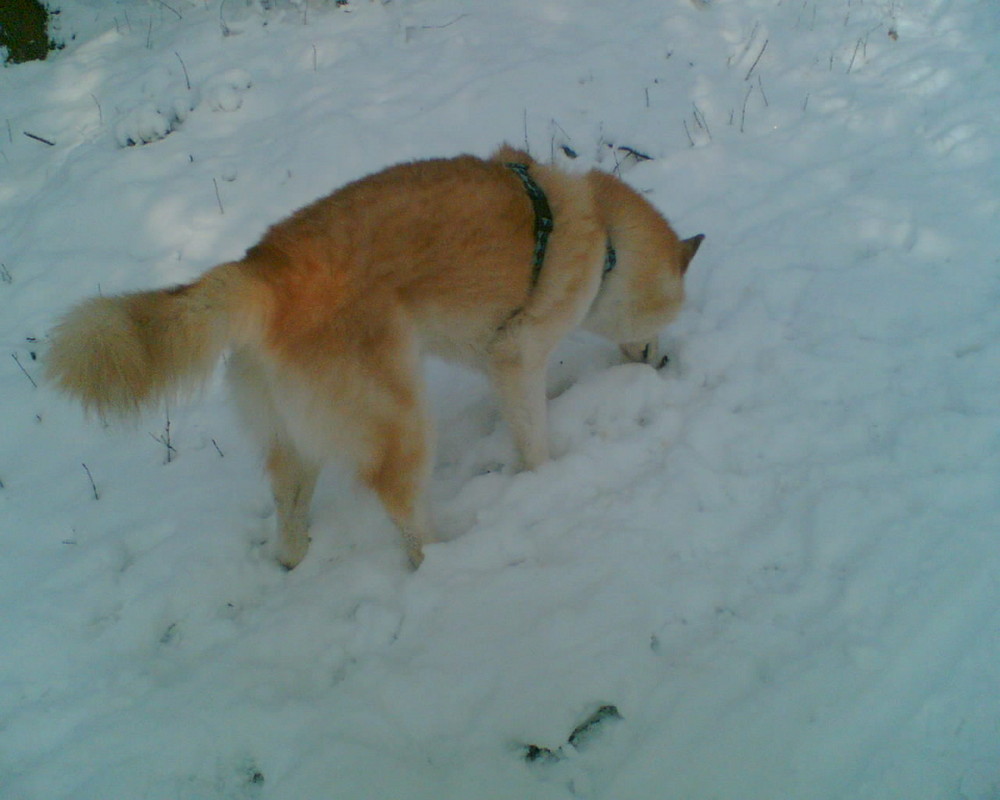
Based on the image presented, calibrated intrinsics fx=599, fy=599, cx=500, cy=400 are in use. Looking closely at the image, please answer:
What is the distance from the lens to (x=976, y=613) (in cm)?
199

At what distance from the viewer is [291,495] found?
268cm

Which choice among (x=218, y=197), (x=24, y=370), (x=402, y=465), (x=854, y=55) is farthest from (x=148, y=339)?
(x=854, y=55)

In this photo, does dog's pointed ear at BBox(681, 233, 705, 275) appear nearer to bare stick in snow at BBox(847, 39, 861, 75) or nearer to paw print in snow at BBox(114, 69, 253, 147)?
bare stick in snow at BBox(847, 39, 861, 75)

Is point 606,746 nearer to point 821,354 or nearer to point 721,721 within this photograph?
point 721,721

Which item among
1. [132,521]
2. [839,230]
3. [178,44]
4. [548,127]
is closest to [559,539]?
[132,521]

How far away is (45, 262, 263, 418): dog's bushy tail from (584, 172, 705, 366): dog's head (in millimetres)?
1754

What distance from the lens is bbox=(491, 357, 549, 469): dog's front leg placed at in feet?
9.31

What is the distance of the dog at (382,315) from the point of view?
1.96 meters

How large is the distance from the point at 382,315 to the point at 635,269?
1.45 meters

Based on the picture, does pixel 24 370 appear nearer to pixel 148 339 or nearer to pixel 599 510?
pixel 148 339

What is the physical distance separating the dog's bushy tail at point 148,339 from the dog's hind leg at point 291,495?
2.12 ft

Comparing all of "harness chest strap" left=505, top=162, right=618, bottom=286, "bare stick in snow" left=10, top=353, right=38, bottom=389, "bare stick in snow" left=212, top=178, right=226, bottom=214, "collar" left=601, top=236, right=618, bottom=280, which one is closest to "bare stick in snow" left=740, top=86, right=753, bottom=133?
"collar" left=601, top=236, right=618, bottom=280

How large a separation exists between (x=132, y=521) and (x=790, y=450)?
3136 millimetres

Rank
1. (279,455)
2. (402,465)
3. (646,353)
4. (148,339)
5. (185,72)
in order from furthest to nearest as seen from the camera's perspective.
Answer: (185,72)
(646,353)
(279,455)
(402,465)
(148,339)
